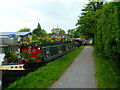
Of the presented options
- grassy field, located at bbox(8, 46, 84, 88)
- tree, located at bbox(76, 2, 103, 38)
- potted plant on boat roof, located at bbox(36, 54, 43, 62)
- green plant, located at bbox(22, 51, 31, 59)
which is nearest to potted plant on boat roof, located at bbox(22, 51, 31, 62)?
green plant, located at bbox(22, 51, 31, 59)

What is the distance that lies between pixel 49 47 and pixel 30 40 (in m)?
1.44

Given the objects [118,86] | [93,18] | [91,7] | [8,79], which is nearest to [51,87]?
[118,86]

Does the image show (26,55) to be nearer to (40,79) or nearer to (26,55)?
(26,55)

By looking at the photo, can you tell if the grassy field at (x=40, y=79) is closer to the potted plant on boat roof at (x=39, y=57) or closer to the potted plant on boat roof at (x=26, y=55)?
the potted plant on boat roof at (x=26, y=55)

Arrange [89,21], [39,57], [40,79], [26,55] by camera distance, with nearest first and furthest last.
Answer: [40,79], [26,55], [39,57], [89,21]

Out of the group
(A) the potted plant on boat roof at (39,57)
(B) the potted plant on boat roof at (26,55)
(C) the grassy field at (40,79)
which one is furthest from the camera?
(A) the potted plant on boat roof at (39,57)

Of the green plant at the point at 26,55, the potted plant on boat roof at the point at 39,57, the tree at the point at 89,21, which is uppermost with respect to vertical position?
the tree at the point at 89,21

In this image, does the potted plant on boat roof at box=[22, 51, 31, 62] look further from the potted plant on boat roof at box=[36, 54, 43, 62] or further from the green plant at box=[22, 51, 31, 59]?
the potted plant on boat roof at box=[36, 54, 43, 62]

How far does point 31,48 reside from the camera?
10.8m

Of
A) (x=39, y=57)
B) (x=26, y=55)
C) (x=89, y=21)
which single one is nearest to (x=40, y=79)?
(x=26, y=55)

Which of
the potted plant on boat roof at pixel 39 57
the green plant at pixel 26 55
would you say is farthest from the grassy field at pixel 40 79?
the potted plant on boat roof at pixel 39 57

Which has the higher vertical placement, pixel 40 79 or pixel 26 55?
pixel 26 55

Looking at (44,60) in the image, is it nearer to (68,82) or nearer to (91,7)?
(68,82)

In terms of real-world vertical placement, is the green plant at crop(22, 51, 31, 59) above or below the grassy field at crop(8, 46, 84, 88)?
above
